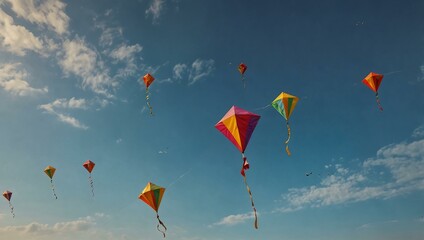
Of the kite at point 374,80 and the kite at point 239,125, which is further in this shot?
the kite at point 374,80

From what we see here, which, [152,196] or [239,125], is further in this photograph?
[152,196]

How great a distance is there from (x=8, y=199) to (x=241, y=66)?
46964 mm

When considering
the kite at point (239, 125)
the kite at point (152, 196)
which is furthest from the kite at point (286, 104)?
the kite at point (152, 196)

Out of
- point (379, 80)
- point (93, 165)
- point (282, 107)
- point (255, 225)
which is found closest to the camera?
point (255, 225)

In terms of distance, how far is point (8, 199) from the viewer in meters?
57.5

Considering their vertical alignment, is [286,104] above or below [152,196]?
above

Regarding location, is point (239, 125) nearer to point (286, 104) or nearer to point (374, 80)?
point (286, 104)

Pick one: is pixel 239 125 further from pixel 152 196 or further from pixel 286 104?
pixel 152 196

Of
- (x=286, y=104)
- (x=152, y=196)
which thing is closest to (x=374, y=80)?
(x=286, y=104)

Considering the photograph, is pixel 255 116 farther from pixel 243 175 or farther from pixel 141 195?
pixel 141 195

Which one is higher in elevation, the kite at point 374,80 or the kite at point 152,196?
the kite at point 374,80

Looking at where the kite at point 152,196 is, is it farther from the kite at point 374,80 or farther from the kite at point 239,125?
the kite at point 374,80

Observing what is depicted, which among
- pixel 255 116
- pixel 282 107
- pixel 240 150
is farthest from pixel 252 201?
pixel 282 107

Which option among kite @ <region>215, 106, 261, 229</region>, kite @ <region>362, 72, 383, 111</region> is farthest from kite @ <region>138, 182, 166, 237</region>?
kite @ <region>362, 72, 383, 111</region>
